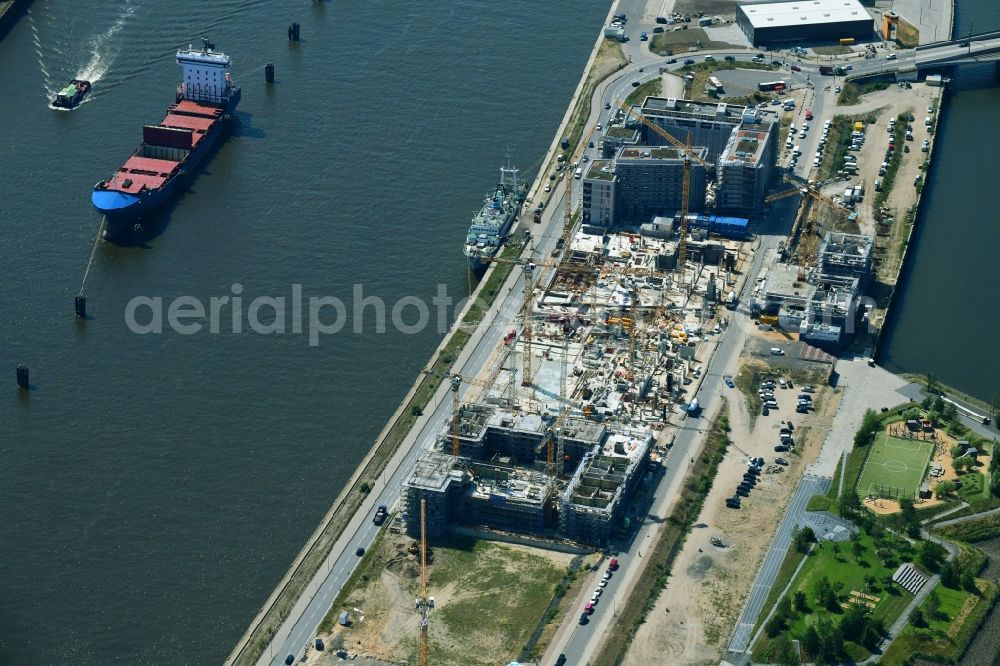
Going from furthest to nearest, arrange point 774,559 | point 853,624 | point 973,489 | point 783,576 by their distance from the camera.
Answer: point 973,489 < point 774,559 < point 783,576 < point 853,624

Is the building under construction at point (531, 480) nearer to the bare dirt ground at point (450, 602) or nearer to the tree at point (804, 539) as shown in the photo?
the bare dirt ground at point (450, 602)

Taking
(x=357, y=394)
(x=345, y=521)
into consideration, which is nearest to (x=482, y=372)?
(x=357, y=394)

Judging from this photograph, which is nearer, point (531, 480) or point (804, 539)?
point (804, 539)

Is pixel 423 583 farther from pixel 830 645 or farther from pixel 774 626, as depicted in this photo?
pixel 830 645

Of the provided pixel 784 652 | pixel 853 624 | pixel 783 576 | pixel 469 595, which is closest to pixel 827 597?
pixel 853 624

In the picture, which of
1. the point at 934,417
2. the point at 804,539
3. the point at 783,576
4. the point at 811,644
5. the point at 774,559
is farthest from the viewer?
the point at 934,417

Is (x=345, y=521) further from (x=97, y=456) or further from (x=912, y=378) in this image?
(x=912, y=378)

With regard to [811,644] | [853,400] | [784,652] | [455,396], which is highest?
[455,396]
